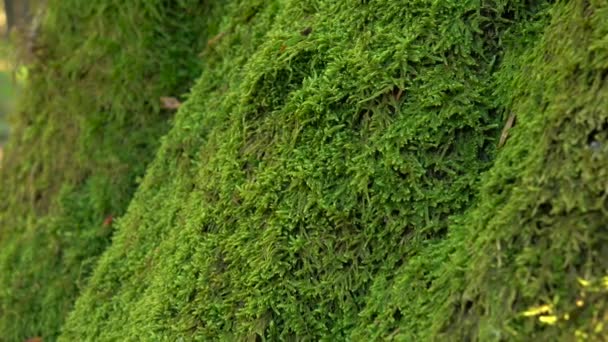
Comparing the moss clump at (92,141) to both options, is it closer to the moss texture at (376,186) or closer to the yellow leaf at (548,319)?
the moss texture at (376,186)

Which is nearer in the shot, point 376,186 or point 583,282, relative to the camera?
point 583,282

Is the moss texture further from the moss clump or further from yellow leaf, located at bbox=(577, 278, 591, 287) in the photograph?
the moss clump

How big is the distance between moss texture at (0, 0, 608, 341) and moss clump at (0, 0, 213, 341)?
324mm

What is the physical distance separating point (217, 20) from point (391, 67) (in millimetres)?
1221

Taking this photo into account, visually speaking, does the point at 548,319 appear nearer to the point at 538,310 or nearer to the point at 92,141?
the point at 538,310

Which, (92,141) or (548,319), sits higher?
(92,141)

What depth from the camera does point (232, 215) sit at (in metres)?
1.90

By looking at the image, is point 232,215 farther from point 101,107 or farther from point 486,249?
point 101,107

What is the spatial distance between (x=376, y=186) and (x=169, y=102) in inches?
54.7

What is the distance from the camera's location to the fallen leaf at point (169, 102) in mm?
2756

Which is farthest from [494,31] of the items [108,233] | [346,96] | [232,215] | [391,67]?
[108,233]

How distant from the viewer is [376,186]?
5.56 ft

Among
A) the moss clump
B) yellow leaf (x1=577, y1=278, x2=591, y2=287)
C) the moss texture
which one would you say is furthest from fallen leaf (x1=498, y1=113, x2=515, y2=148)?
the moss clump

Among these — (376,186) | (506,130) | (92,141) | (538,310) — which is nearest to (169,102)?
(92,141)
